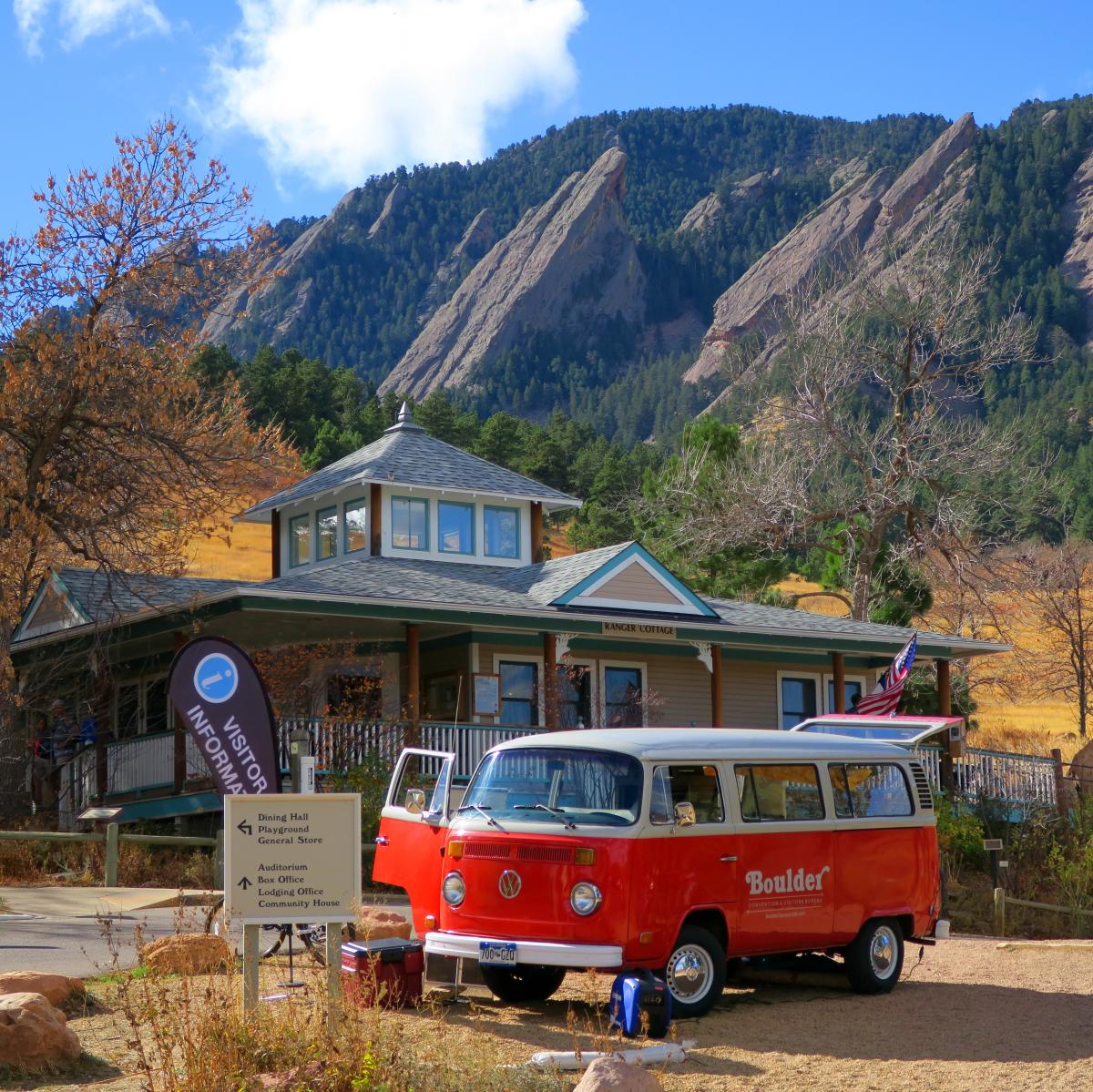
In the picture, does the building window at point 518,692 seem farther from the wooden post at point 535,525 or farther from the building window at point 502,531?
the wooden post at point 535,525

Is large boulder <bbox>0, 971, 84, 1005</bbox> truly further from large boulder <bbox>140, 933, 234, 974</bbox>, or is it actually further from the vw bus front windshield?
the vw bus front windshield

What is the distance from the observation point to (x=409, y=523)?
96.6 ft

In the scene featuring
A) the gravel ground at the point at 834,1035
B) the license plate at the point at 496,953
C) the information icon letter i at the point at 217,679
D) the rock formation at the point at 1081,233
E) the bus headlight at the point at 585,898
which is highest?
the rock formation at the point at 1081,233

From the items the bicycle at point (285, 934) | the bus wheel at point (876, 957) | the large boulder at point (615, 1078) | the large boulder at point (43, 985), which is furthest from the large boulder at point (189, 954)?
the bus wheel at point (876, 957)

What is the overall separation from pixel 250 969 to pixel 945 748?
2181 centimetres

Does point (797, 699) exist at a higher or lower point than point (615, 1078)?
higher

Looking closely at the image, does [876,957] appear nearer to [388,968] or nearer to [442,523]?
[388,968]

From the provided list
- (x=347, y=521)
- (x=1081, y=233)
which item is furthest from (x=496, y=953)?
(x=1081, y=233)

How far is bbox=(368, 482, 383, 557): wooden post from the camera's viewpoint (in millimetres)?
28906

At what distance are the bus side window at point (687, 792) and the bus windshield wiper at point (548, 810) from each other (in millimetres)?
567

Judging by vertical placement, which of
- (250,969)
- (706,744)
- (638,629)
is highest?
(638,629)

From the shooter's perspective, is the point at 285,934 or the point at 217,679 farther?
the point at 217,679

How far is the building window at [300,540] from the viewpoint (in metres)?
31.1

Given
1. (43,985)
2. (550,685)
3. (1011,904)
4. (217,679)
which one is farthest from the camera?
(550,685)
